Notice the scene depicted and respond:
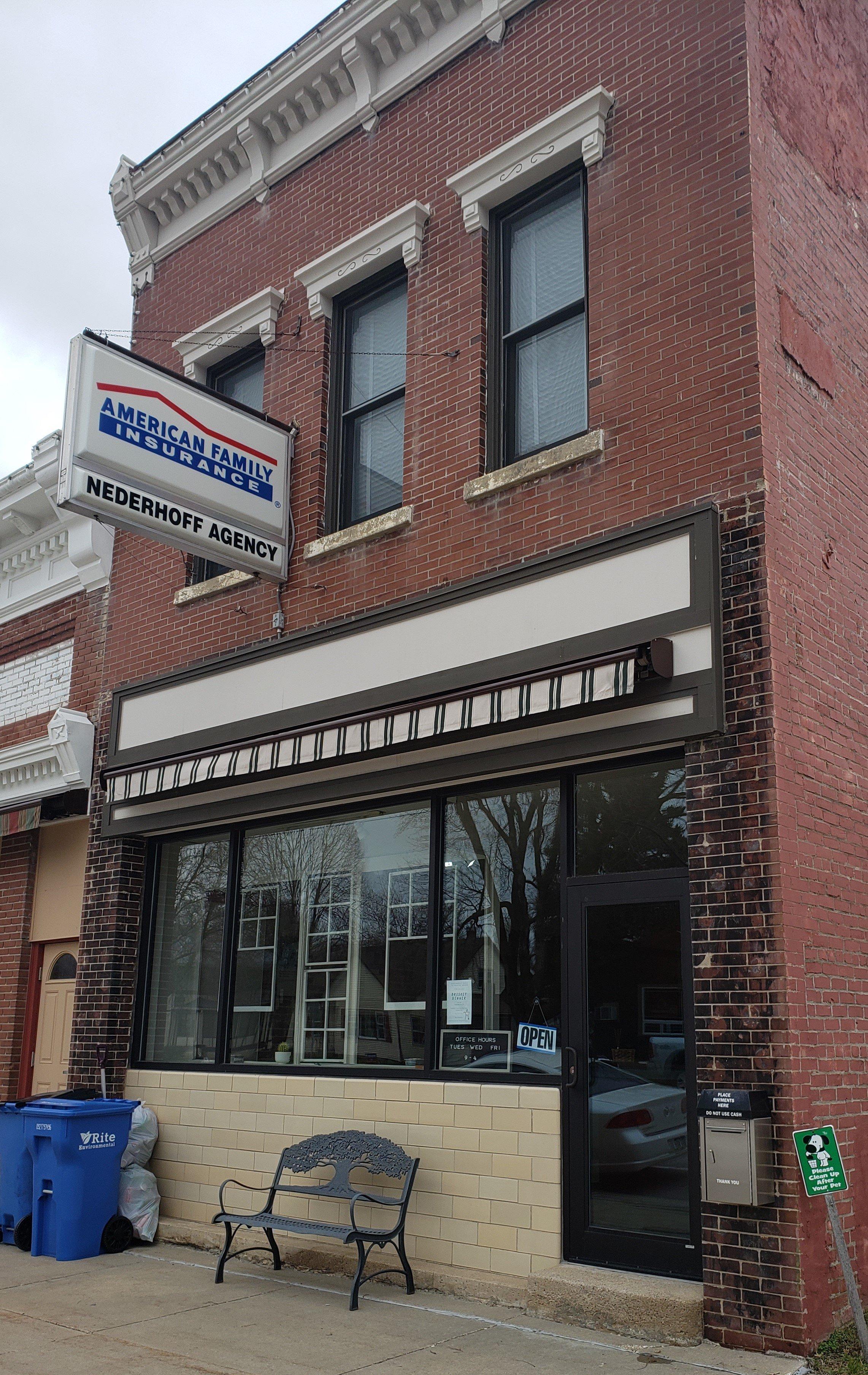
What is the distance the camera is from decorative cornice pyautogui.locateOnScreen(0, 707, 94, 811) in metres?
11.8

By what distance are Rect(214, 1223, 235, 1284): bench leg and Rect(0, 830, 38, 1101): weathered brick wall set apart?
5.58 metres

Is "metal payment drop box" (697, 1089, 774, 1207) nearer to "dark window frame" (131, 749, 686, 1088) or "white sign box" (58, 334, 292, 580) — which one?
"dark window frame" (131, 749, 686, 1088)

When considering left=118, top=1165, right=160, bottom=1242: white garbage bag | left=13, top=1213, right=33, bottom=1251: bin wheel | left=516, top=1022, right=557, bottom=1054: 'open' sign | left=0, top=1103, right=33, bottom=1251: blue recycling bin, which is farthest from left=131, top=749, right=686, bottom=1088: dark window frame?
left=13, top=1213, right=33, bottom=1251: bin wheel

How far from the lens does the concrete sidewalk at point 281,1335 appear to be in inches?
239

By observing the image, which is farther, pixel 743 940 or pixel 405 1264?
pixel 405 1264

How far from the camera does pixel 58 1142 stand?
9055mm

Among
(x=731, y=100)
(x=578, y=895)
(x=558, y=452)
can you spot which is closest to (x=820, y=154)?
(x=731, y=100)

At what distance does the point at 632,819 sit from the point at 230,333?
6.56m

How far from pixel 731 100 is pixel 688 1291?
7249 millimetres

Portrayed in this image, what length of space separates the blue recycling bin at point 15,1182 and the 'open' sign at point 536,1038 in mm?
4225

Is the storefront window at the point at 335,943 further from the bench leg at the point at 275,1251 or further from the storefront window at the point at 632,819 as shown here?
the storefront window at the point at 632,819

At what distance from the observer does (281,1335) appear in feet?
22.1

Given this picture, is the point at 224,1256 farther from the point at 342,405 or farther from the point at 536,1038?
the point at 342,405

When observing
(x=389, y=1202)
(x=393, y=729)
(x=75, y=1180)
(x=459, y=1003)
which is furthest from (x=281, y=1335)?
(x=393, y=729)
